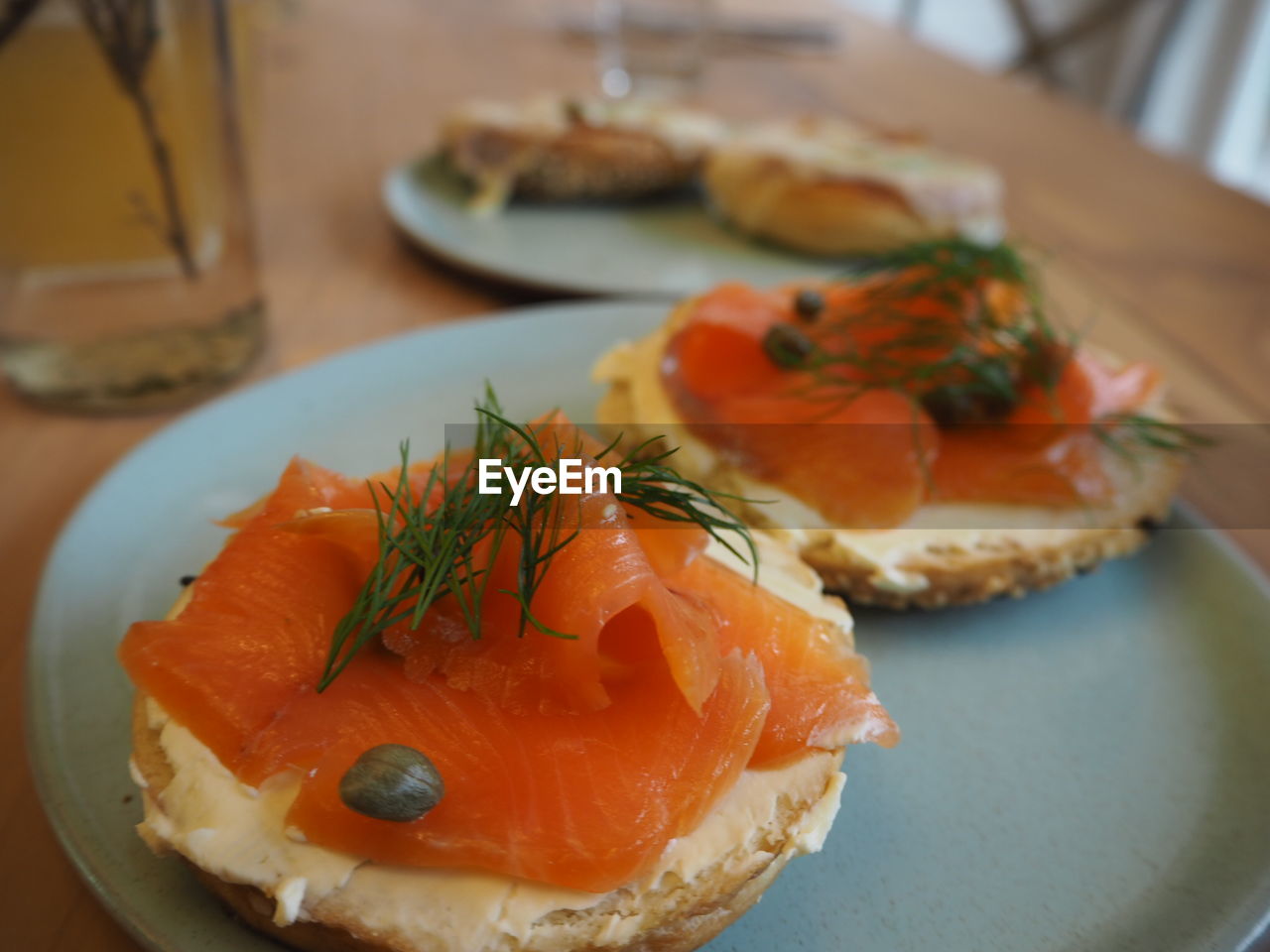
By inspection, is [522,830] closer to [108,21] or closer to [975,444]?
[975,444]

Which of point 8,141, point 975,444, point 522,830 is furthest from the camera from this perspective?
point 8,141

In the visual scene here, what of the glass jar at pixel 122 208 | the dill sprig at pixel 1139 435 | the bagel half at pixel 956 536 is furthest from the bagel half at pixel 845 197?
the glass jar at pixel 122 208

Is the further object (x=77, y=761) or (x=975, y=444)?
(x=975, y=444)

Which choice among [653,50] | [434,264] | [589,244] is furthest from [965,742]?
[653,50]

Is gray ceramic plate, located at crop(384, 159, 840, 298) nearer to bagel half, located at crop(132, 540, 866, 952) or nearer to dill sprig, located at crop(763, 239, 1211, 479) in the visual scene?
dill sprig, located at crop(763, 239, 1211, 479)

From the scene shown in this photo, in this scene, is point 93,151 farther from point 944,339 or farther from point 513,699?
point 944,339

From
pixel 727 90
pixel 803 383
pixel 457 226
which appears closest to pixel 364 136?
pixel 457 226
